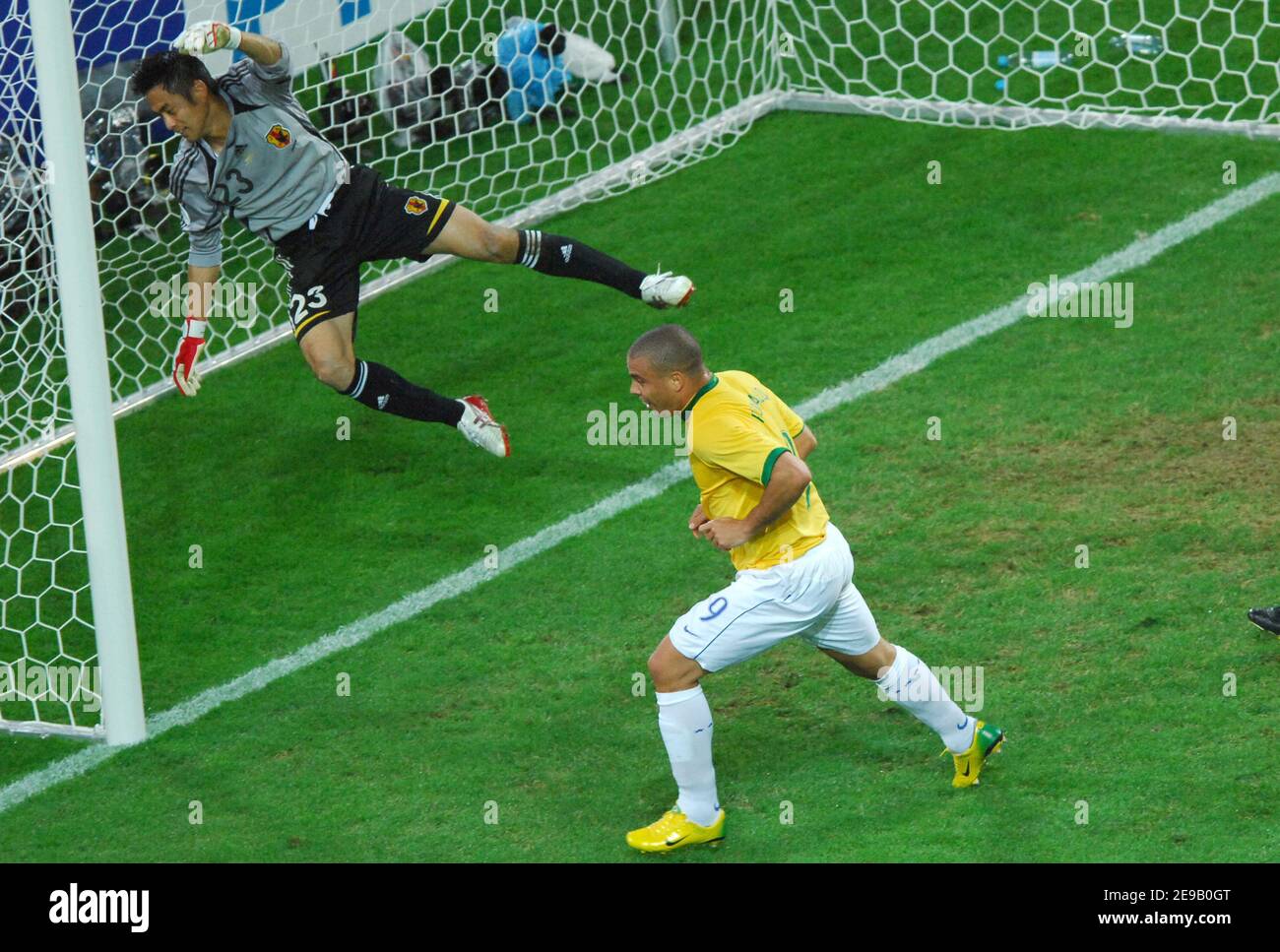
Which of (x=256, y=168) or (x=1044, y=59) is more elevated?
(x=256, y=168)

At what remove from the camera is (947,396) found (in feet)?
26.0

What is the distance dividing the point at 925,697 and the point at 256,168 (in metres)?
3.54

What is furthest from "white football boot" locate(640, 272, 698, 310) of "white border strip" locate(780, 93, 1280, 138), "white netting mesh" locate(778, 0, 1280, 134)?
"white netting mesh" locate(778, 0, 1280, 134)

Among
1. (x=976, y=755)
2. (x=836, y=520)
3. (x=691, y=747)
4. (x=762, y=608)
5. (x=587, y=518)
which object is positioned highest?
(x=762, y=608)

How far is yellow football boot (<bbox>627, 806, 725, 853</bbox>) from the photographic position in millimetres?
5266

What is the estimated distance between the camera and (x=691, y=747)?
203 inches

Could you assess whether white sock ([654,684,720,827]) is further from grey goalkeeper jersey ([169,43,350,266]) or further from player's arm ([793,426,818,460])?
grey goalkeeper jersey ([169,43,350,266])

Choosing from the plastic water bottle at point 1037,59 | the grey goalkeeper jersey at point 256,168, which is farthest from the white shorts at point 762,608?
the plastic water bottle at point 1037,59

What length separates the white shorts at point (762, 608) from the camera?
509cm

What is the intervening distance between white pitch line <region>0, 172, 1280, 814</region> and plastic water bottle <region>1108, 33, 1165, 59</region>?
125 cm

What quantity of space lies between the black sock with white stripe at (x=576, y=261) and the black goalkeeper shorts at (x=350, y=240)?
1.20 ft

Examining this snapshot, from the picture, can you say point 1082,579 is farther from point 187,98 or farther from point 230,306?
point 230,306

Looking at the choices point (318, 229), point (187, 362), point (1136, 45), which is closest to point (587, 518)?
point (318, 229)

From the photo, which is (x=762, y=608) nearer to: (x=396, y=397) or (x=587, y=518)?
(x=587, y=518)
